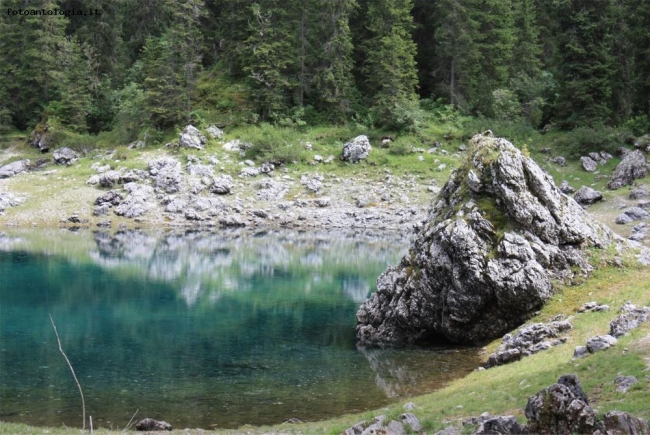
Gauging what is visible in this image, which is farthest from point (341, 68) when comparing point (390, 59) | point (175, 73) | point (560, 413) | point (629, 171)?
point (560, 413)

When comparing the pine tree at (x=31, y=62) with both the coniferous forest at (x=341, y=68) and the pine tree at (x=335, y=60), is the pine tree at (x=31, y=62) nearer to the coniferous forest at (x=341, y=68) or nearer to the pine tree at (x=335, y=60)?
the coniferous forest at (x=341, y=68)

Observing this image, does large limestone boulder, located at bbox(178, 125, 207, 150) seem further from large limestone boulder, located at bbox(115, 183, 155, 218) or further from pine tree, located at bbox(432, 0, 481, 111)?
pine tree, located at bbox(432, 0, 481, 111)

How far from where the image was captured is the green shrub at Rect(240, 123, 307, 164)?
252ft

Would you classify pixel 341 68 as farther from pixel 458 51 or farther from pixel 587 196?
pixel 587 196

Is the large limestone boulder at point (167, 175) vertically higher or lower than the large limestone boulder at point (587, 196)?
lower

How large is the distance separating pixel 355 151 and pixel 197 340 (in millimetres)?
50432

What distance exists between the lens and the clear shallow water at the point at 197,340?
20812 millimetres

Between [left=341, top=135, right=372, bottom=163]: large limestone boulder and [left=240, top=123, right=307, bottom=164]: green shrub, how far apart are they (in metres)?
4.81

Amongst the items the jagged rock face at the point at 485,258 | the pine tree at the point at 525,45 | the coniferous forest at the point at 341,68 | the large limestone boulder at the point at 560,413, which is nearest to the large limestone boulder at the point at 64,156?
the coniferous forest at the point at 341,68

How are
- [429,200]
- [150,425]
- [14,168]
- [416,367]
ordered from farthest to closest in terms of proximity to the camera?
[14,168]
[429,200]
[416,367]
[150,425]

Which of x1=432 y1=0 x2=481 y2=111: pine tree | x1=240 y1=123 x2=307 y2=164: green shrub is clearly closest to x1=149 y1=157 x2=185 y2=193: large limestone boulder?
x1=240 y1=123 x2=307 y2=164: green shrub

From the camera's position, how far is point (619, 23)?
76.6 m

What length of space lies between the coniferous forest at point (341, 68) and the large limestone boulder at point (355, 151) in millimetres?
6085

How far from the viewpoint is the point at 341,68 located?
84.4 metres
